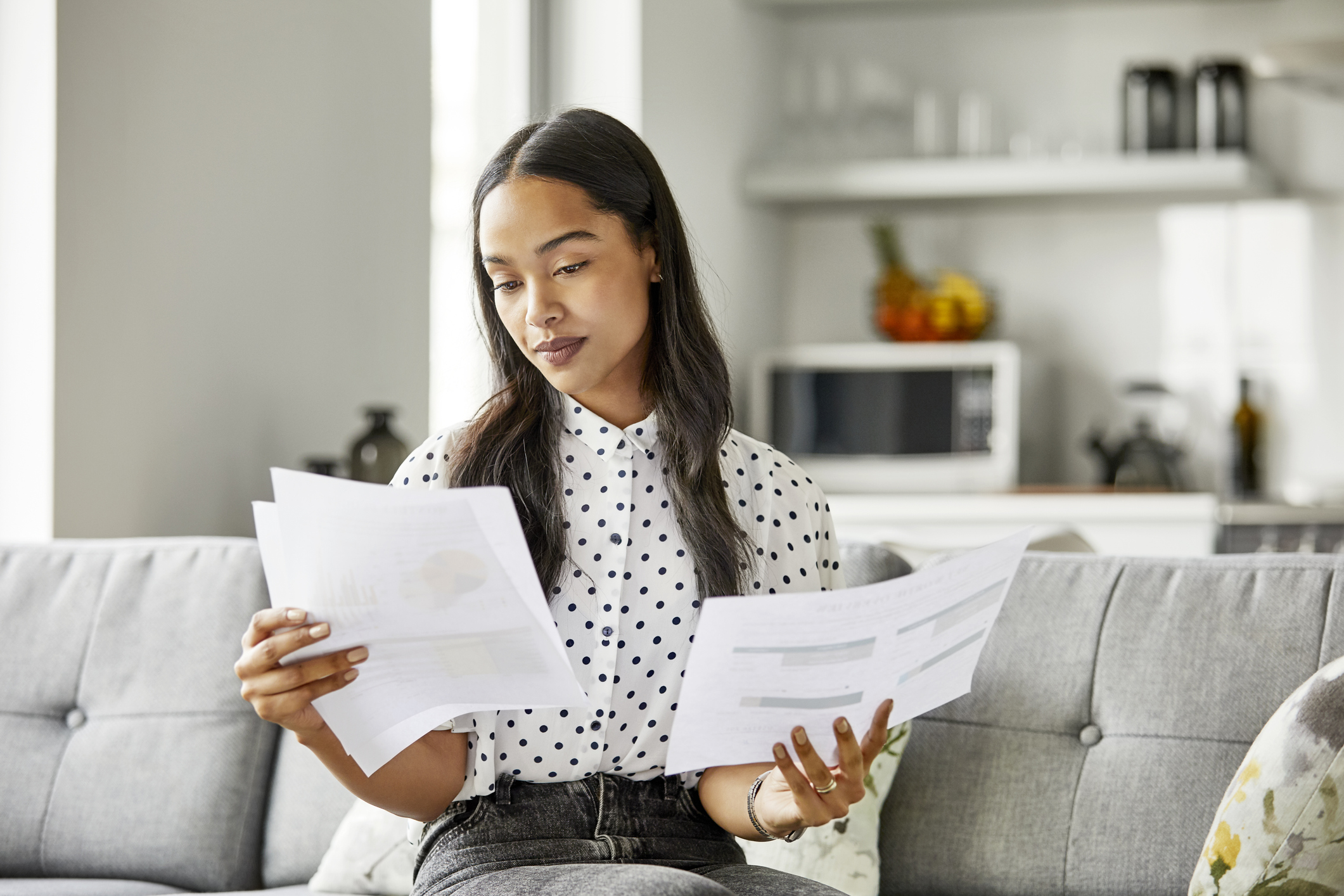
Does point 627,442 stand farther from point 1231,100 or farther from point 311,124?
point 1231,100

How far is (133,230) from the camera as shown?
8.00ft

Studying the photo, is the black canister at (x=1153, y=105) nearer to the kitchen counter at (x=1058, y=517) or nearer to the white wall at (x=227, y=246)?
the kitchen counter at (x=1058, y=517)

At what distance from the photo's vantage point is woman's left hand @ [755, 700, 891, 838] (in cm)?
109

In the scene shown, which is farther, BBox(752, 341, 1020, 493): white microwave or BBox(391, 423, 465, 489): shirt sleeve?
BBox(752, 341, 1020, 493): white microwave

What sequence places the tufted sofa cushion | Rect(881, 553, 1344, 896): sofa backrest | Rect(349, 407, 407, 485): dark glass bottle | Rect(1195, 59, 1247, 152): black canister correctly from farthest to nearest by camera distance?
1. Rect(1195, 59, 1247, 152): black canister
2. Rect(349, 407, 407, 485): dark glass bottle
3. the tufted sofa cushion
4. Rect(881, 553, 1344, 896): sofa backrest

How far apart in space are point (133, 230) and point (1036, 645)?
161 cm

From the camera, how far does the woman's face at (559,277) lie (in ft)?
4.06

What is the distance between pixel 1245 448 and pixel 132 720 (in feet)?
11.6

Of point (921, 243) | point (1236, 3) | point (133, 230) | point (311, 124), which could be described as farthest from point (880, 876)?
point (1236, 3)

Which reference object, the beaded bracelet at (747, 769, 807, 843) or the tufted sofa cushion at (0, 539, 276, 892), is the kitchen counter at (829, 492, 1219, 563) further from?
the beaded bracelet at (747, 769, 807, 843)

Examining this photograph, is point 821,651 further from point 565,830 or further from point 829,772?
point 565,830

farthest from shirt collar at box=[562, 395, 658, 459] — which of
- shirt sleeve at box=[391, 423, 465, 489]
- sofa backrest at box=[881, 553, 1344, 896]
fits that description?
sofa backrest at box=[881, 553, 1344, 896]

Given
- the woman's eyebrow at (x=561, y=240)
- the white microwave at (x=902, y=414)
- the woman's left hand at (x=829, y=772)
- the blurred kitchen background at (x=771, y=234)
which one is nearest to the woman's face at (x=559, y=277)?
the woman's eyebrow at (x=561, y=240)

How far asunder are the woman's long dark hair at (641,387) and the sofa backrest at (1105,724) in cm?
59
